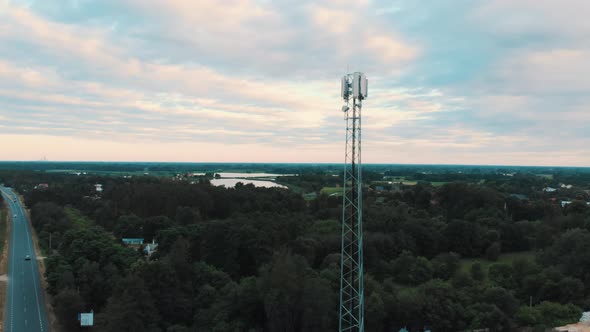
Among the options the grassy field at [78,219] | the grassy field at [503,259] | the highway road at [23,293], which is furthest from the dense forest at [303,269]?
the highway road at [23,293]

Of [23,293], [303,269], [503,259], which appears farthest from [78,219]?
[503,259]

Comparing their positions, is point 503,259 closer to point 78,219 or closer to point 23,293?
point 23,293

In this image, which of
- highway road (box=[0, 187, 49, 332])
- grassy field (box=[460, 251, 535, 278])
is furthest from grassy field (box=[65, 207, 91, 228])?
grassy field (box=[460, 251, 535, 278])

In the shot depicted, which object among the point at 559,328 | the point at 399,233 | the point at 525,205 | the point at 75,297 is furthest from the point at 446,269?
the point at 525,205

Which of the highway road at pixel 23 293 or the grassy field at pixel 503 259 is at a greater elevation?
the grassy field at pixel 503 259

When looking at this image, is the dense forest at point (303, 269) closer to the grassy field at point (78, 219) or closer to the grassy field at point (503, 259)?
the grassy field at point (503, 259)
